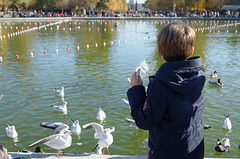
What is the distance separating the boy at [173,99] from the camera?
182 cm

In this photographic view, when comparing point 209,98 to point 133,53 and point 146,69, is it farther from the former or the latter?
point 133,53

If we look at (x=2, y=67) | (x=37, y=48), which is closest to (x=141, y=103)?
(x=2, y=67)

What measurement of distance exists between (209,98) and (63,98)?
5.76 m

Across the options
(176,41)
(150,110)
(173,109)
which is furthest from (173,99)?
(176,41)

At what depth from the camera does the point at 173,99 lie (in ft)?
6.02

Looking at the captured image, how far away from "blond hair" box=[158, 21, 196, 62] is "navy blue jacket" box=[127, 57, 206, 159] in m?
0.09

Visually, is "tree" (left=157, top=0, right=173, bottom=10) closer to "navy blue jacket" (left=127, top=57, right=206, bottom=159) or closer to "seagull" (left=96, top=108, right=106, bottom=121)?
"seagull" (left=96, top=108, right=106, bottom=121)

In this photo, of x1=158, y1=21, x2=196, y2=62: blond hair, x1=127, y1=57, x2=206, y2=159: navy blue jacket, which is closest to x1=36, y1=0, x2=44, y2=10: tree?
x1=158, y1=21, x2=196, y2=62: blond hair

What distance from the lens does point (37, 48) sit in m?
20.6

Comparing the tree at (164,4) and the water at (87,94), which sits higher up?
the tree at (164,4)

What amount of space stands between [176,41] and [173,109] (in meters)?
0.51

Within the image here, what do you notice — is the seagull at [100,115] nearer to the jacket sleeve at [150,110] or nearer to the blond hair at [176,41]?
the jacket sleeve at [150,110]

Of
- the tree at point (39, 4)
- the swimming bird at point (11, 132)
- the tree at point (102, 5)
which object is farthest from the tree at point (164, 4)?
the swimming bird at point (11, 132)

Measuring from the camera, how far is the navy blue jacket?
5.97ft
